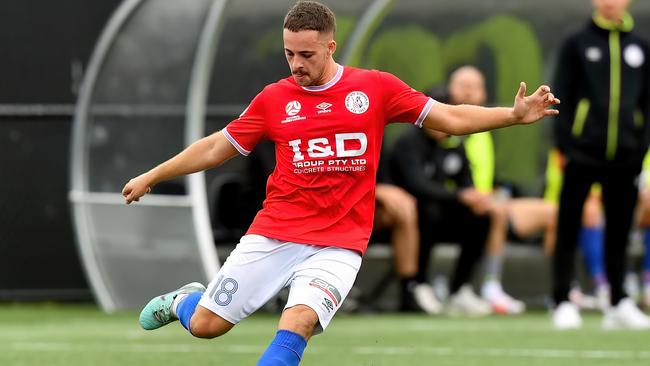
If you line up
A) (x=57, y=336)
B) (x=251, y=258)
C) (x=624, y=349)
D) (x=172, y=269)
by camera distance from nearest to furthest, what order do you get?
(x=251, y=258)
(x=624, y=349)
(x=57, y=336)
(x=172, y=269)

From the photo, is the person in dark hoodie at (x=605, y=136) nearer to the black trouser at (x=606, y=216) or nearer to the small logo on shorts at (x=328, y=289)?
the black trouser at (x=606, y=216)

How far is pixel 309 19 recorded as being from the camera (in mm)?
5996

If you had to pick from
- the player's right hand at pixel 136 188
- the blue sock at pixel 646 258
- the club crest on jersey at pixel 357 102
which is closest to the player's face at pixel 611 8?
the blue sock at pixel 646 258

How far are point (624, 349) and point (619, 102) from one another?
6.98 feet

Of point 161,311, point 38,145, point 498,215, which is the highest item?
point 161,311

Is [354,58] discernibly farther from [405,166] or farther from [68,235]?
[68,235]

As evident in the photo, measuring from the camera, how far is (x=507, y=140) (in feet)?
48.5

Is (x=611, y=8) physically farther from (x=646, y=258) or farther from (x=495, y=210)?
(x=646, y=258)

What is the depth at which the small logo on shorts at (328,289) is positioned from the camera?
5.85m

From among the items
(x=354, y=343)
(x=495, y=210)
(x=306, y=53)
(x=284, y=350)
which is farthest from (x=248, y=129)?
(x=495, y=210)

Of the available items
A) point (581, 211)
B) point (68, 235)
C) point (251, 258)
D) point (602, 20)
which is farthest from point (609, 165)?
point (68, 235)

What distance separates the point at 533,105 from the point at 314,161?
3.09 feet

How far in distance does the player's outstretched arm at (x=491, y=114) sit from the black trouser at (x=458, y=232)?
576cm

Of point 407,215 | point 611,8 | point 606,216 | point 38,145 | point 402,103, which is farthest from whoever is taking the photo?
point 38,145
